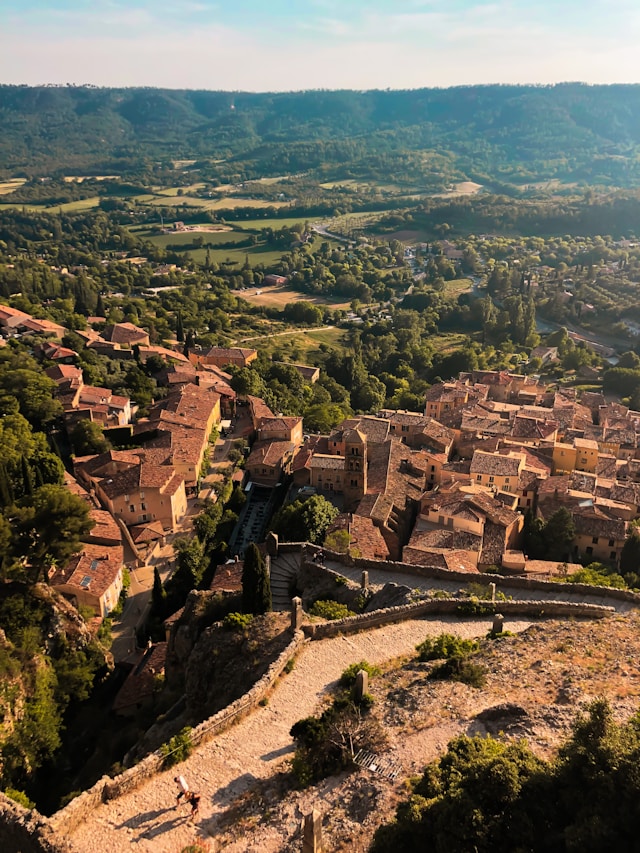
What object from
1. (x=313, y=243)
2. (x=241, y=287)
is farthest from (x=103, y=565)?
(x=313, y=243)

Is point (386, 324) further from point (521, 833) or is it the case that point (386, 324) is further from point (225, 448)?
point (521, 833)

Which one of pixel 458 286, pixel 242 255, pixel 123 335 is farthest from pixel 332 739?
pixel 242 255

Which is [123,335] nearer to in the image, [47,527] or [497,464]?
[47,527]

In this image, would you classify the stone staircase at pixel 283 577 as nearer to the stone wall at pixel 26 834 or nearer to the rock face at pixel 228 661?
the rock face at pixel 228 661

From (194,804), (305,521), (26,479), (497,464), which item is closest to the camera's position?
(194,804)

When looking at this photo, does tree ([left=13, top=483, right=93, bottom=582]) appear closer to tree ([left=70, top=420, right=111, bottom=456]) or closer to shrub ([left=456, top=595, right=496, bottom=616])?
tree ([left=70, top=420, right=111, bottom=456])

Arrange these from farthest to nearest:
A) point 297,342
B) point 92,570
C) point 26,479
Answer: point 297,342 → point 92,570 → point 26,479

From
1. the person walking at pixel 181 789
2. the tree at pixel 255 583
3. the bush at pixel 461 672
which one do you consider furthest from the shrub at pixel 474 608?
the person walking at pixel 181 789
